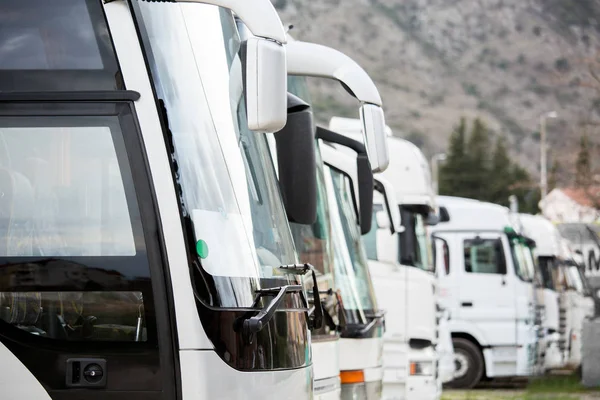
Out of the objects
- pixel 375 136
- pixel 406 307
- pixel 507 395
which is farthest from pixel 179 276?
pixel 507 395

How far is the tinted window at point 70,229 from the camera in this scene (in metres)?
4.68

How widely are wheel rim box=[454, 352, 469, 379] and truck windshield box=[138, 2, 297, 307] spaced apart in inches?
586

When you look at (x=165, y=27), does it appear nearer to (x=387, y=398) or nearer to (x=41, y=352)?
(x=41, y=352)

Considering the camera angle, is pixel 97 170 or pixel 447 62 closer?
pixel 97 170

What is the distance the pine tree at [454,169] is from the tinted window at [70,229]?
4063 inches

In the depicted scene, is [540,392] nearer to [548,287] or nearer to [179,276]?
[548,287]

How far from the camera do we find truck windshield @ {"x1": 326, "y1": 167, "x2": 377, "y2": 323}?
9.62 meters

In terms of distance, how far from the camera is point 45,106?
4770 mm

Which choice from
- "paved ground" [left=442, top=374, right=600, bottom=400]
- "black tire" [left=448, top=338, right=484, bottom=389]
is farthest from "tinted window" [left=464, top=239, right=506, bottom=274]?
Result: "paved ground" [left=442, top=374, right=600, bottom=400]

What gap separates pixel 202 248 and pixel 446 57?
544ft

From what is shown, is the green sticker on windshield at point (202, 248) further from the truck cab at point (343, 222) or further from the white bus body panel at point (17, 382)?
the truck cab at point (343, 222)

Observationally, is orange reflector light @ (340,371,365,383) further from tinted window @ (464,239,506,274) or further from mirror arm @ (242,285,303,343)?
tinted window @ (464,239,506,274)

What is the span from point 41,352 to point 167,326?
47 centimetres

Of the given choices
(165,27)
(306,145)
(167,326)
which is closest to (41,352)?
(167,326)
